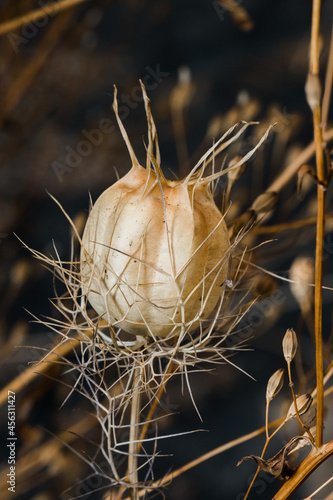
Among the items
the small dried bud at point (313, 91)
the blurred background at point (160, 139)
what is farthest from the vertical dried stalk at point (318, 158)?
the blurred background at point (160, 139)

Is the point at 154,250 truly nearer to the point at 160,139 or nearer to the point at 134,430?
the point at 134,430

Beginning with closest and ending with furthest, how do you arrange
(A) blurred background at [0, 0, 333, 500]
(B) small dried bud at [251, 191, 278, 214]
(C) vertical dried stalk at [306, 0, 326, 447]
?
(C) vertical dried stalk at [306, 0, 326, 447], (B) small dried bud at [251, 191, 278, 214], (A) blurred background at [0, 0, 333, 500]

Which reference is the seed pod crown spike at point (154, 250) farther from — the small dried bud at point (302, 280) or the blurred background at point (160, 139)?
the blurred background at point (160, 139)

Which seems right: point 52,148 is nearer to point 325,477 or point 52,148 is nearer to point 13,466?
point 13,466

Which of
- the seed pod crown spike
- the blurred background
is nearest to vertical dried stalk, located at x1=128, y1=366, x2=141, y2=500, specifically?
the seed pod crown spike

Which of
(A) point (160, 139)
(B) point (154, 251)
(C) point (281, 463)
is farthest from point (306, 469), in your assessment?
(A) point (160, 139)

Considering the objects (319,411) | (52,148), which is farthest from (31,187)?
(319,411)

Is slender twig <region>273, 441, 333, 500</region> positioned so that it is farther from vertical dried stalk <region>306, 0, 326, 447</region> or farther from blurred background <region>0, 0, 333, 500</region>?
blurred background <region>0, 0, 333, 500</region>
